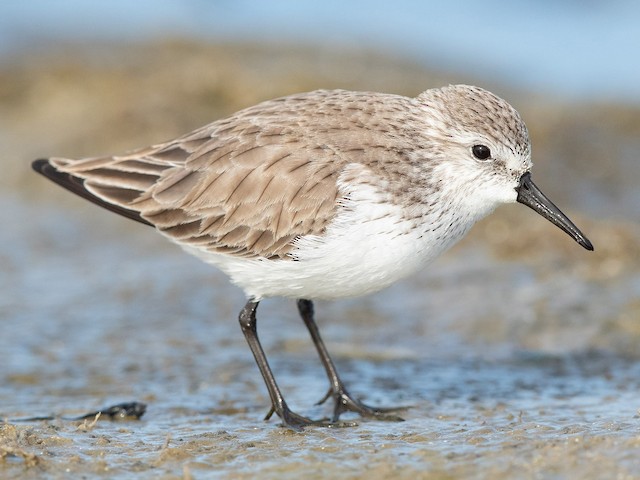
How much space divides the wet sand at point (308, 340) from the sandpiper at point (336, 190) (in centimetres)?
71

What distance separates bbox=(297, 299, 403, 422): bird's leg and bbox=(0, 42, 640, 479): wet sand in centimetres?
20

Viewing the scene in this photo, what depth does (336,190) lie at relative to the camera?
5.84 m

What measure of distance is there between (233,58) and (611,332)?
845 cm

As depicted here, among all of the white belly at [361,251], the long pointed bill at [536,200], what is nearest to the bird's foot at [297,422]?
the white belly at [361,251]

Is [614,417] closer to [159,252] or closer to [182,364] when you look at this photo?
[182,364]

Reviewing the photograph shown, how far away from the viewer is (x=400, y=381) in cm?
701

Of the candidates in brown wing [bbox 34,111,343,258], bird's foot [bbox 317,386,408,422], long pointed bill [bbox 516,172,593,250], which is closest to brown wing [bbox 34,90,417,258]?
brown wing [bbox 34,111,343,258]

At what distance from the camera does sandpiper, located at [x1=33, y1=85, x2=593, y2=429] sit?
577 centimetres

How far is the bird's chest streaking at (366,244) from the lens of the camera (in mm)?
5711

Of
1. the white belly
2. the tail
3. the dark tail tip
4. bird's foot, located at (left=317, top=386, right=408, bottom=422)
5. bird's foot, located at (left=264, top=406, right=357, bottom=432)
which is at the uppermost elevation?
the dark tail tip

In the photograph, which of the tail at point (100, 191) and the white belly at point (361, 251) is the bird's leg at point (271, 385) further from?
the tail at point (100, 191)

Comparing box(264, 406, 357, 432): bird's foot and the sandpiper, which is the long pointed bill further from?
box(264, 406, 357, 432): bird's foot

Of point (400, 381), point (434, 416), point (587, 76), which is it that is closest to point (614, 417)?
point (434, 416)

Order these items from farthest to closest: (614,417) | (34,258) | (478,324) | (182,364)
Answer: (34,258) < (478,324) < (182,364) < (614,417)
